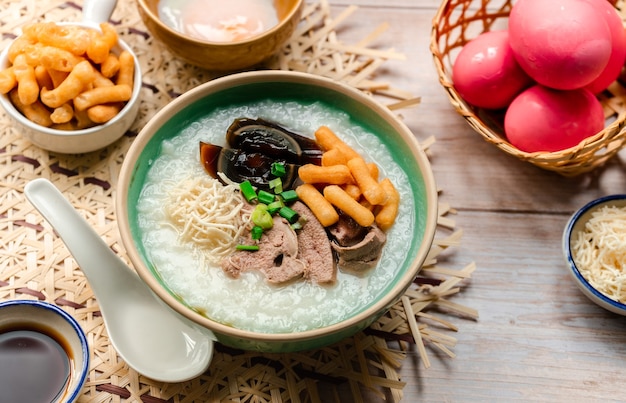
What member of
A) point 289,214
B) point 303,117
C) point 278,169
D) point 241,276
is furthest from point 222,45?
point 241,276

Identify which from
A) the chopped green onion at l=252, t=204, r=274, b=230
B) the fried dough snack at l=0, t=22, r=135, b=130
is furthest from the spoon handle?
the chopped green onion at l=252, t=204, r=274, b=230

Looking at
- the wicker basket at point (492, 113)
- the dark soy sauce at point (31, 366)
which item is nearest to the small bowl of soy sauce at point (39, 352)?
the dark soy sauce at point (31, 366)

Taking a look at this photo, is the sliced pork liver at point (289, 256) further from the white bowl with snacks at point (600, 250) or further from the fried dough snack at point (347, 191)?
the white bowl with snacks at point (600, 250)

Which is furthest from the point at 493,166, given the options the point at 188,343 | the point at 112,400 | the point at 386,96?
the point at 112,400

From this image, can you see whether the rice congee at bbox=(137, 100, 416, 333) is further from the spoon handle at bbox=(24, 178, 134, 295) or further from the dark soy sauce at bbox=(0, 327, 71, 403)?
the dark soy sauce at bbox=(0, 327, 71, 403)

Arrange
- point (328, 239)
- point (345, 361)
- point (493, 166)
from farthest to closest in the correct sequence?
point (493, 166) → point (345, 361) → point (328, 239)

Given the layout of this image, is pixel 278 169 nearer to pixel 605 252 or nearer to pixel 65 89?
pixel 65 89

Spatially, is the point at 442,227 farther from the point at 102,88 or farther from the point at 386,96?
the point at 102,88

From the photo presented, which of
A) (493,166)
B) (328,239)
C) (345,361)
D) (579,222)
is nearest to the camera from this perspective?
(328,239)
